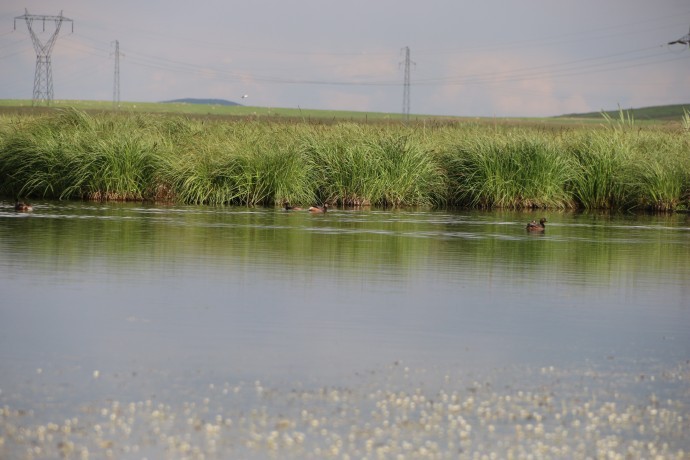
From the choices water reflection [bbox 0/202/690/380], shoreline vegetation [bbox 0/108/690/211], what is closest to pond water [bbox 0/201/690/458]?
water reflection [bbox 0/202/690/380]

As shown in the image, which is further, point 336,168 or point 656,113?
point 656,113

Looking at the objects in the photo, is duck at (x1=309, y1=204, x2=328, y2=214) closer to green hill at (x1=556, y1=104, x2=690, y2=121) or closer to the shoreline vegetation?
the shoreline vegetation

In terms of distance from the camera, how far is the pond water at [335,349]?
735 centimetres

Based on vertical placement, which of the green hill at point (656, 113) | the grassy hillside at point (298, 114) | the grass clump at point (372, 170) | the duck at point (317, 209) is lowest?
the duck at point (317, 209)

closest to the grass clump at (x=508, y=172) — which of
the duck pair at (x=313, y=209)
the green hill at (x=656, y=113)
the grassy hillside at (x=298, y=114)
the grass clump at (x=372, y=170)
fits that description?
the grass clump at (x=372, y=170)

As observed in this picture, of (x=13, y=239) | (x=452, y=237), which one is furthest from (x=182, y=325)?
(x=452, y=237)

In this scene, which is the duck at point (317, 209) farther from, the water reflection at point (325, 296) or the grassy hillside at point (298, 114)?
the grassy hillside at point (298, 114)

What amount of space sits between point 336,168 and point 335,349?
2037cm

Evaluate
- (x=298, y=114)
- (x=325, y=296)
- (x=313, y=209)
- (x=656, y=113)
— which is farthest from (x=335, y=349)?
(x=656, y=113)

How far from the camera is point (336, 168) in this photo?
30.1 metres

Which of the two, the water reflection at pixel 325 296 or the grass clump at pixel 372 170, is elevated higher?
the grass clump at pixel 372 170

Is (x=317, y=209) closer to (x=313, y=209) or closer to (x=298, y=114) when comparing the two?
(x=313, y=209)

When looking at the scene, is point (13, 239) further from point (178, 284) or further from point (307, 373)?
point (307, 373)

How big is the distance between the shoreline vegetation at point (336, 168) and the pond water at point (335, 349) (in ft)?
34.1
